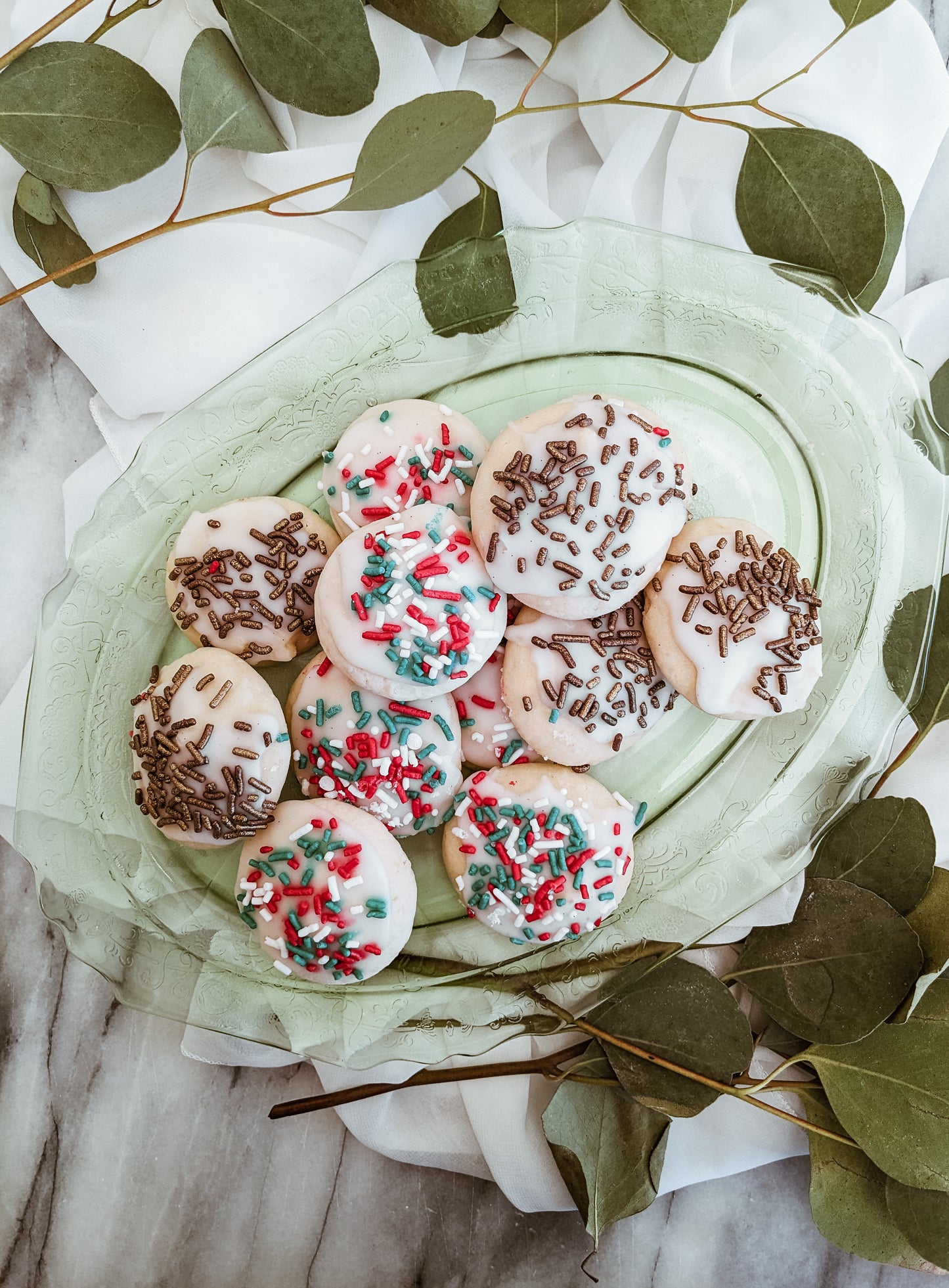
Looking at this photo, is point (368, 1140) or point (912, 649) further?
point (368, 1140)

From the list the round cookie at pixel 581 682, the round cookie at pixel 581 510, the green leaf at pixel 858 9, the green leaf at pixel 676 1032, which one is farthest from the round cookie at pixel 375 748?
the green leaf at pixel 858 9

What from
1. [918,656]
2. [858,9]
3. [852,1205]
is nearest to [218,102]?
[858,9]

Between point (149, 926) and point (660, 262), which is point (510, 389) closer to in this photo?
point (660, 262)

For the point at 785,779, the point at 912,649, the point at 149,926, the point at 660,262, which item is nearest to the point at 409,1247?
the point at 149,926

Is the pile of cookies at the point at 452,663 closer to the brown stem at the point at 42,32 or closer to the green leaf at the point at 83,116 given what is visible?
the green leaf at the point at 83,116

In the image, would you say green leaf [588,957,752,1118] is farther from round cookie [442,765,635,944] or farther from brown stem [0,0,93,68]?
brown stem [0,0,93,68]

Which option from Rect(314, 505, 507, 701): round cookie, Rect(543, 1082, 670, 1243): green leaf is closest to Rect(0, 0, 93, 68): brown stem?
Rect(314, 505, 507, 701): round cookie
